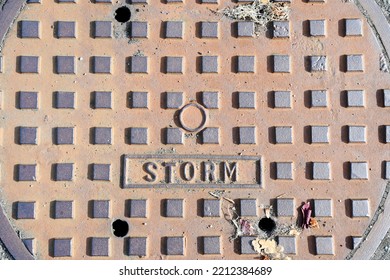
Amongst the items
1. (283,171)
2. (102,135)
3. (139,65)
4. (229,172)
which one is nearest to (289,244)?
(283,171)

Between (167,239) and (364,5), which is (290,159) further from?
(364,5)

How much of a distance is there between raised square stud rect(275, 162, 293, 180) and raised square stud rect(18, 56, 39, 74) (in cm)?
150

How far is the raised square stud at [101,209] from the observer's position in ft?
8.31

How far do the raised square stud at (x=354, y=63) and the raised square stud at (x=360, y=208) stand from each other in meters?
0.76

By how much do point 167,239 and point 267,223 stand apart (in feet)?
1.91

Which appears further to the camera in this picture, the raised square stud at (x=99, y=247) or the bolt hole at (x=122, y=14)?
the bolt hole at (x=122, y=14)

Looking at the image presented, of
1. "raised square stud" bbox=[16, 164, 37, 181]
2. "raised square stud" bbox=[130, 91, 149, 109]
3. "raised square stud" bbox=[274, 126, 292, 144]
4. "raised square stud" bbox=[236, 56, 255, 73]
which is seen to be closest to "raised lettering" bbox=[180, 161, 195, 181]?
"raised square stud" bbox=[130, 91, 149, 109]

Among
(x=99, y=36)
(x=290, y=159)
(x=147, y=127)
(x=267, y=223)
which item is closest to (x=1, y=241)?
(x=147, y=127)

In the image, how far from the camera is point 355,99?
8.45 feet

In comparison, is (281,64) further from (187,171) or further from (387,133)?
(187,171)

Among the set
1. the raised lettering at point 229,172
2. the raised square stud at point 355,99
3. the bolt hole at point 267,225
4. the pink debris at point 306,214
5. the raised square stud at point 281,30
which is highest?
the raised square stud at point 281,30

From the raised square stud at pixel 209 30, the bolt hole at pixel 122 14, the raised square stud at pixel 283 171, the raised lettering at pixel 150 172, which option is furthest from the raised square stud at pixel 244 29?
the raised lettering at pixel 150 172

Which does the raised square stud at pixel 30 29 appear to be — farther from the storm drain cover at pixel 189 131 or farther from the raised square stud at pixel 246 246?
the raised square stud at pixel 246 246

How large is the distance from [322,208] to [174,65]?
1.18m
